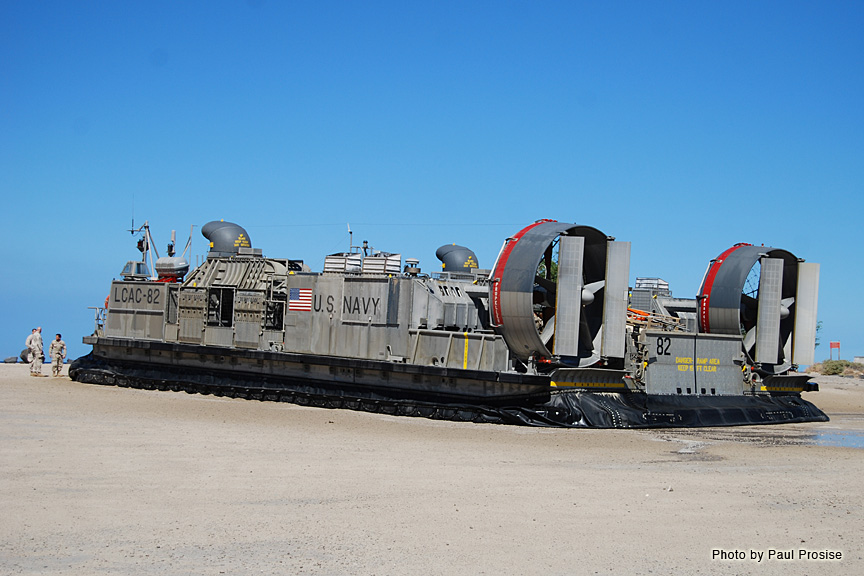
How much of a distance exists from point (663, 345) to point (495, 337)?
3.53m

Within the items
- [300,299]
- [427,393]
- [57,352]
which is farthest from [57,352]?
[427,393]

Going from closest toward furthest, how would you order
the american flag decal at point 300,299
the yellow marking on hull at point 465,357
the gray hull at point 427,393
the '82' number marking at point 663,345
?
the gray hull at point 427,393 < the yellow marking on hull at point 465,357 < the '82' number marking at point 663,345 < the american flag decal at point 300,299

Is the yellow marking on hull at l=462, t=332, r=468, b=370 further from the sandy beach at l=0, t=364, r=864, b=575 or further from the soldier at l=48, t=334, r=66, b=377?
the soldier at l=48, t=334, r=66, b=377

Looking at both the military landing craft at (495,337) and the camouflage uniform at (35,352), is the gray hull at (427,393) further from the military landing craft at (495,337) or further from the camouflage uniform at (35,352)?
the camouflage uniform at (35,352)

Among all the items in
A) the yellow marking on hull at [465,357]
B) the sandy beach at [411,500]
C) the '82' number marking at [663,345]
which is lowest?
the sandy beach at [411,500]

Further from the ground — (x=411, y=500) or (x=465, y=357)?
(x=465, y=357)

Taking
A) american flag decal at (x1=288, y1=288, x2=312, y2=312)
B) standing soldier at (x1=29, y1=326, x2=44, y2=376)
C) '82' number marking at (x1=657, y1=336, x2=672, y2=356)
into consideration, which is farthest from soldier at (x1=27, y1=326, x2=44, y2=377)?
'82' number marking at (x1=657, y1=336, x2=672, y2=356)

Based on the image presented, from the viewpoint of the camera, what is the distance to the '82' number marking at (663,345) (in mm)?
18156

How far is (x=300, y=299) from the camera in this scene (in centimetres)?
2072

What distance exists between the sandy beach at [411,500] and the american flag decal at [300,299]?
504cm

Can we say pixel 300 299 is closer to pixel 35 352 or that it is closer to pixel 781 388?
pixel 35 352

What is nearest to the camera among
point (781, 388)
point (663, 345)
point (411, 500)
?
point (411, 500)

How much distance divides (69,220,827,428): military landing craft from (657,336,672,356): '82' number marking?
0.03 metres

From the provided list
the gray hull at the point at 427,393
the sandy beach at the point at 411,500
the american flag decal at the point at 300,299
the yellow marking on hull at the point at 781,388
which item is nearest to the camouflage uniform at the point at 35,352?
the gray hull at the point at 427,393
